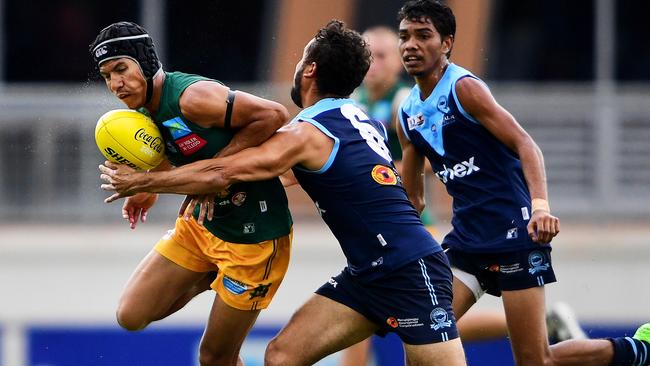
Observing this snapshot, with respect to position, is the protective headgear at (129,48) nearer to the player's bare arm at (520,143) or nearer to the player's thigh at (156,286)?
the player's thigh at (156,286)

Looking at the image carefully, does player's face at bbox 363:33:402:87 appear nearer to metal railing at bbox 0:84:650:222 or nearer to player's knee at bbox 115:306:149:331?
metal railing at bbox 0:84:650:222

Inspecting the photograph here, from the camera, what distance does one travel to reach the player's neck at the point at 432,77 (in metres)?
6.66

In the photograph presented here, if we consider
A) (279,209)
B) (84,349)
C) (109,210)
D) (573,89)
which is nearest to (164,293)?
(279,209)

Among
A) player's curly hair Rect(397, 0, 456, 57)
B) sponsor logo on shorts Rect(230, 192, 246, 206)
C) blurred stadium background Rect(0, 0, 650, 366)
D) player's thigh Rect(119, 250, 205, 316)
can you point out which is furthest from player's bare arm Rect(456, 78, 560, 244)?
blurred stadium background Rect(0, 0, 650, 366)

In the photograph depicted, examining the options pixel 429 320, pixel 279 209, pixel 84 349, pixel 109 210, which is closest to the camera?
pixel 429 320

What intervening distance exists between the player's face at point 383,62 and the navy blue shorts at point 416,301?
2.98 m

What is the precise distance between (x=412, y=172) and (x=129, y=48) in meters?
1.72

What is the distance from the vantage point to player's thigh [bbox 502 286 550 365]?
6.55m

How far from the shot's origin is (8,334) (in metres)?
10.6

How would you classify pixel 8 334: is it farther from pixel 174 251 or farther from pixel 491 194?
pixel 491 194

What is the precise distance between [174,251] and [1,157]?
220 inches

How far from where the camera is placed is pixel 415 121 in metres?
6.75

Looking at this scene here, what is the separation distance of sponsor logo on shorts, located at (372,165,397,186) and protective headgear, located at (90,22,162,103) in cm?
116

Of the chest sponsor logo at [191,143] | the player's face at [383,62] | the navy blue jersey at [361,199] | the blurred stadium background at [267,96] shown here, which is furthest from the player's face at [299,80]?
the blurred stadium background at [267,96]
